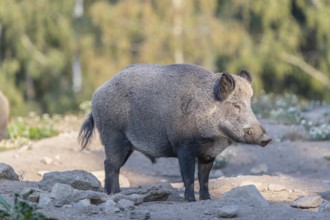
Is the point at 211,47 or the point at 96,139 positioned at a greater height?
the point at 211,47

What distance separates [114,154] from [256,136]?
1800 millimetres

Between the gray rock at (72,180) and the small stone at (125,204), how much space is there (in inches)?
48.3

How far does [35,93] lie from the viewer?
38156mm

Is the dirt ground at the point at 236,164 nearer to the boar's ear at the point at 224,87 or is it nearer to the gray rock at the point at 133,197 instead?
the gray rock at the point at 133,197

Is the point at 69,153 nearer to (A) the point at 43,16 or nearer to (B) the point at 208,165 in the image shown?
(B) the point at 208,165

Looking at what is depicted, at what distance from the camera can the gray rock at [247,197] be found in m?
8.66

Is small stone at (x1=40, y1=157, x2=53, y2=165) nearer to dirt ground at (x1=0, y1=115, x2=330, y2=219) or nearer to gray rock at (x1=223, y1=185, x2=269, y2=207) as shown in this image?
dirt ground at (x1=0, y1=115, x2=330, y2=219)

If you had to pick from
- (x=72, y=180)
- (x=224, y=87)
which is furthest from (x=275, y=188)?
(x=72, y=180)

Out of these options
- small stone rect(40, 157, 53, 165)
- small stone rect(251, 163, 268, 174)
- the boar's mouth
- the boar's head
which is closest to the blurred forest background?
small stone rect(40, 157, 53, 165)

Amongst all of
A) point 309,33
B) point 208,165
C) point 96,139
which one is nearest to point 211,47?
point 309,33

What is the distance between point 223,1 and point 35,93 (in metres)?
8.63

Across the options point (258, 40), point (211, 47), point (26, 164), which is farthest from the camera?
point (258, 40)

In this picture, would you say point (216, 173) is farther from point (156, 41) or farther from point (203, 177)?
point (156, 41)

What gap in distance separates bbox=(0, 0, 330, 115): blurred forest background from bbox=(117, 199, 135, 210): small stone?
23.9 meters
